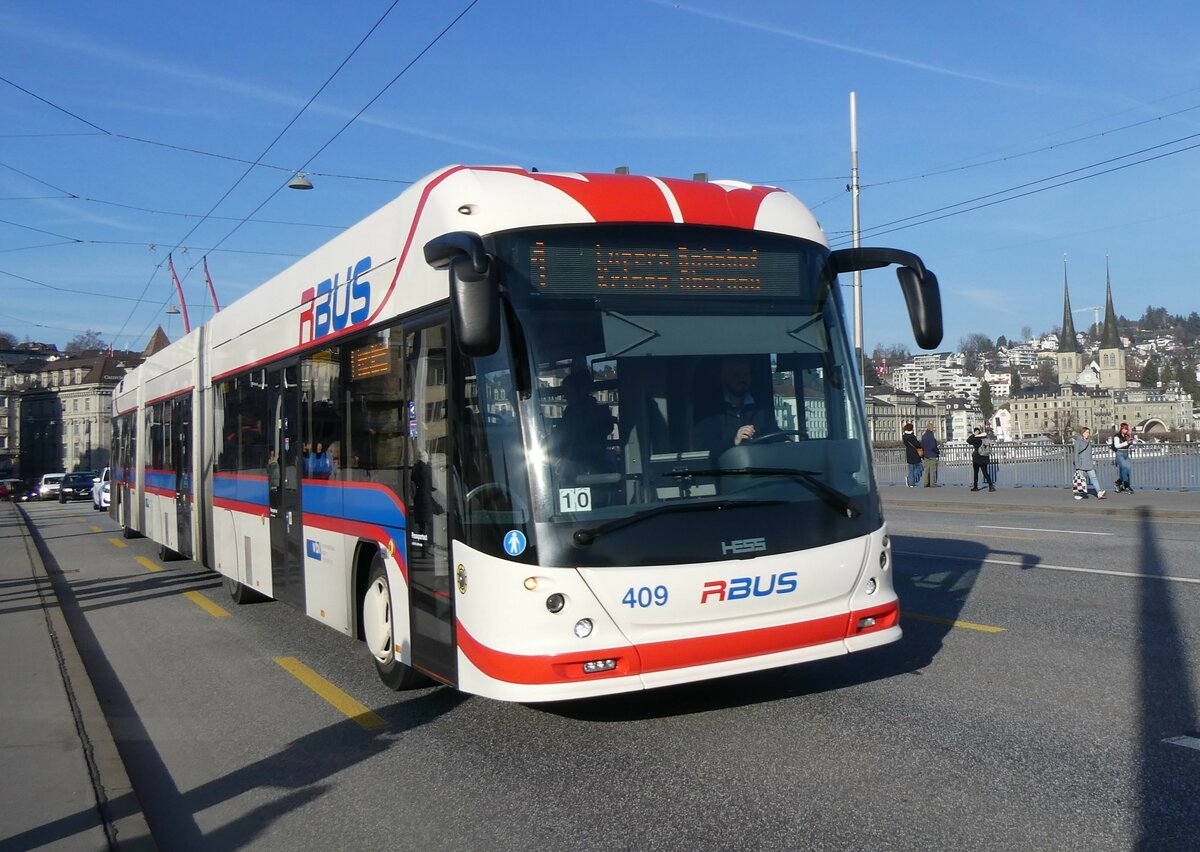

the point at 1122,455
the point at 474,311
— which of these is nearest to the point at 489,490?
the point at 474,311

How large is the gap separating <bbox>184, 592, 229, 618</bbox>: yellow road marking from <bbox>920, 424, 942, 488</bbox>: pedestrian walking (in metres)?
22.9

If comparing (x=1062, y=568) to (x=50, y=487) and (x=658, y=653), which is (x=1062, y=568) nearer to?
(x=658, y=653)

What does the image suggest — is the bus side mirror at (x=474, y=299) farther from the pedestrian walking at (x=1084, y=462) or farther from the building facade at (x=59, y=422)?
the building facade at (x=59, y=422)

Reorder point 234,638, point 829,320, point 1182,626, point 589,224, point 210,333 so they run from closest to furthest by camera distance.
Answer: point 589,224 → point 829,320 → point 1182,626 → point 234,638 → point 210,333

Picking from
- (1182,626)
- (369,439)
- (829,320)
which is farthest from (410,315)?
(1182,626)

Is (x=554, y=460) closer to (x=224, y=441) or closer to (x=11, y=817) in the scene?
(x=11, y=817)

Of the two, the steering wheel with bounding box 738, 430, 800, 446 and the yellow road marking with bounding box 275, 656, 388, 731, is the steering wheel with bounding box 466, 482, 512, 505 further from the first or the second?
the yellow road marking with bounding box 275, 656, 388, 731

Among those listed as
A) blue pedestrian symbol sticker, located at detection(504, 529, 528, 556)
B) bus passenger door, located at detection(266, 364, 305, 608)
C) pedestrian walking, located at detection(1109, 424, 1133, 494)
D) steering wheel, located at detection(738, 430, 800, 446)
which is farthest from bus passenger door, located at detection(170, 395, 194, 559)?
pedestrian walking, located at detection(1109, 424, 1133, 494)

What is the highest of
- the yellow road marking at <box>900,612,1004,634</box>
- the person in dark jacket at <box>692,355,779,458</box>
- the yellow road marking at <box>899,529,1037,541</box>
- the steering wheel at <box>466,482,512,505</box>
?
the person in dark jacket at <box>692,355,779,458</box>

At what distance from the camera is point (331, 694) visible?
785 cm

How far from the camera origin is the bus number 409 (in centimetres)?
571

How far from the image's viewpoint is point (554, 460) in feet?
18.8

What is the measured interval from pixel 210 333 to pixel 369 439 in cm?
665

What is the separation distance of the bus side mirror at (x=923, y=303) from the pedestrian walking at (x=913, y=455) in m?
26.4
